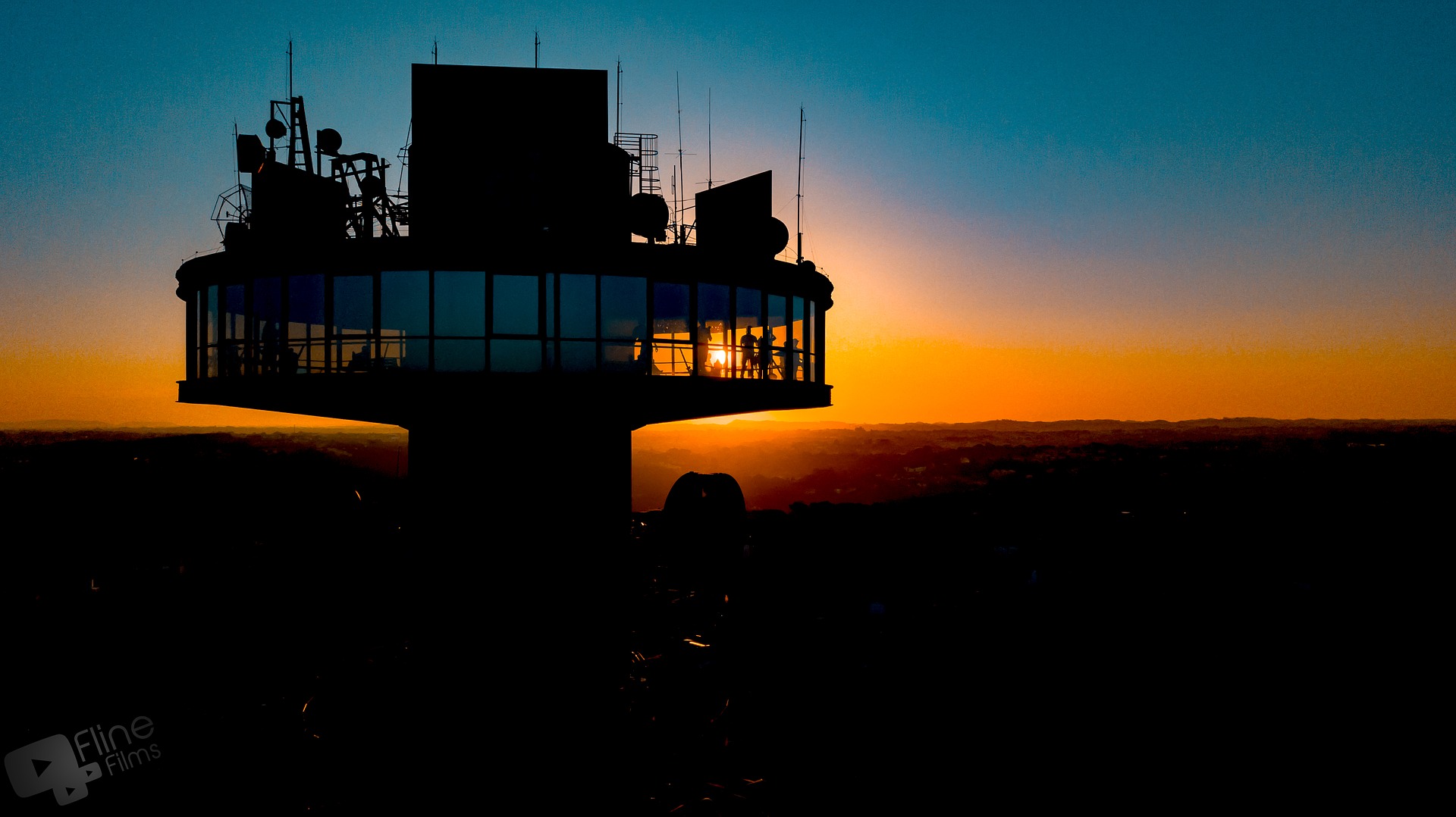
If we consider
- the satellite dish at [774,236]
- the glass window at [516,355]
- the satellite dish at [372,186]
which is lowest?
the glass window at [516,355]

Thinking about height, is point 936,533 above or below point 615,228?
below

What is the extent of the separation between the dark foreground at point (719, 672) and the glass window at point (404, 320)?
13.1ft

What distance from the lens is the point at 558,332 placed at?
18.2 metres

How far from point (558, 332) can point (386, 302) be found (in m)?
4.10

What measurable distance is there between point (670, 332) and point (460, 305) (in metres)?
4.98

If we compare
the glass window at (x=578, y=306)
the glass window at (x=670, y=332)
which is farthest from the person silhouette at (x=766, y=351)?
the glass window at (x=578, y=306)

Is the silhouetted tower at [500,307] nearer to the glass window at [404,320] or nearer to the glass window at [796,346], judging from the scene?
the glass window at [404,320]

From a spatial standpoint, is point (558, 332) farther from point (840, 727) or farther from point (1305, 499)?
point (1305, 499)

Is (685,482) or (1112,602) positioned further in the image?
(1112,602)

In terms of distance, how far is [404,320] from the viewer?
18.3 metres

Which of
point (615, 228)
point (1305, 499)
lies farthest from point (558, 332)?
point (1305, 499)

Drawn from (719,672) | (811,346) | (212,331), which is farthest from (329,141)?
(719,672)

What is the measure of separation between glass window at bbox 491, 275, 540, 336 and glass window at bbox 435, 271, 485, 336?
0.30 metres
